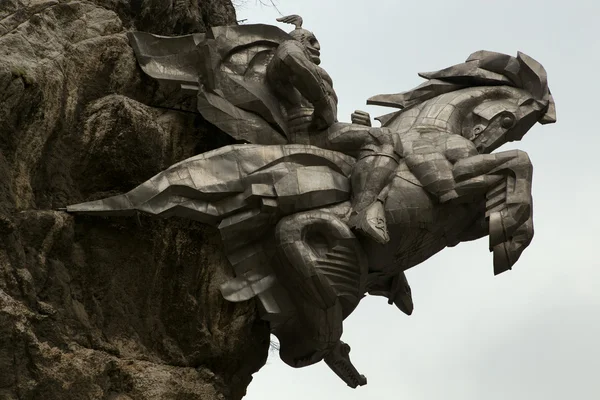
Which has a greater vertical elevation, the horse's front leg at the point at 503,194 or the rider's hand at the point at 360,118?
the rider's hand at the point at 360,118

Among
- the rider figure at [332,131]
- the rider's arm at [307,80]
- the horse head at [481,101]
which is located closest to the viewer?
the rider figure at [332,131]

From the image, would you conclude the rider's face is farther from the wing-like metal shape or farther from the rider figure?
the wing-like metal shape

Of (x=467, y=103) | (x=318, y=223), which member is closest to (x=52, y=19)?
(x=318, y=223)

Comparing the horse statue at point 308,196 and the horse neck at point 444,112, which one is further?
the horse neck at point 444,112

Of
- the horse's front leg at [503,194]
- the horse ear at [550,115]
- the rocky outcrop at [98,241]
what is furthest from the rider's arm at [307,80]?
the horse ear at [550,115]

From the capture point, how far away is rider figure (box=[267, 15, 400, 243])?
37.7ft

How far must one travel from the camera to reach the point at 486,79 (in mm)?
12766

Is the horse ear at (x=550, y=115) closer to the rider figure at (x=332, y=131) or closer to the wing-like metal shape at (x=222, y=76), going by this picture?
the rider figure at (x=332, y=131)

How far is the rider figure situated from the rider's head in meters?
0.32

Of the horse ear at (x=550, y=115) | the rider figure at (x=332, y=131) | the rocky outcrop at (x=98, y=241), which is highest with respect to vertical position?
the horse ear at (x=550, y=115)

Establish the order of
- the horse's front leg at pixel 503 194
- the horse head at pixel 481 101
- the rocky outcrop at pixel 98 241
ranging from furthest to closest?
the horse head at pixel 481 101 → the horse's front leg at pixel 503 194 → the rocky outcrop at pixel 98 241

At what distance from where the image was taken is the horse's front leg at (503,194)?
37.2 ft

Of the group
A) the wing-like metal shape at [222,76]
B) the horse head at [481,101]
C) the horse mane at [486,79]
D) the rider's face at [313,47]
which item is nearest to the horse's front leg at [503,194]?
the horse head at [481,101]

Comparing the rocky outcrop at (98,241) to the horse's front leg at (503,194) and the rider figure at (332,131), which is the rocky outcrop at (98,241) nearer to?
the rider figure at (332,131)
